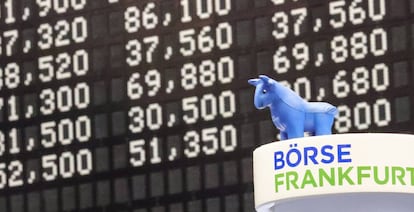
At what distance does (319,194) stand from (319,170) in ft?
1.27

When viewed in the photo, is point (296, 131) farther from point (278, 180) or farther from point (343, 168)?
point (343, 168)

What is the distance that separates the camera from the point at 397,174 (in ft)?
106

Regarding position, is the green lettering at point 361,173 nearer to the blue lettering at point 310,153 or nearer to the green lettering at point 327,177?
the green lettering at point 327,177

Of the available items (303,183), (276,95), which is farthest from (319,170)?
(276,95)

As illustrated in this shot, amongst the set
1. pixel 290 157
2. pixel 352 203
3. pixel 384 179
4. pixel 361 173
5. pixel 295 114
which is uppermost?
pixel 295 114

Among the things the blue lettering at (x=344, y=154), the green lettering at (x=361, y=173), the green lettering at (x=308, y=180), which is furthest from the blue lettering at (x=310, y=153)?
the green lettering at (x=361, y=173)

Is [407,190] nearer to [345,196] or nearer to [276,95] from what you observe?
[345,196]

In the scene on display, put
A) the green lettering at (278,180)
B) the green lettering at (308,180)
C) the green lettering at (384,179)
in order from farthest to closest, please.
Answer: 1. the green lettering at (278,180)
2. the green lettering at (308,180)
3. the green lettering at (384,179)

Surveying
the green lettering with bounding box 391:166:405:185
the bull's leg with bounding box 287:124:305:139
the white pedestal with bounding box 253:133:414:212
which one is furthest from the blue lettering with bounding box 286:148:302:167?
the green lettering with bounding box 391:166:405:185

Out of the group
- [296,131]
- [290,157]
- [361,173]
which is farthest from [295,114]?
[361,173]

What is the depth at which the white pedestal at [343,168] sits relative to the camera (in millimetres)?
32219

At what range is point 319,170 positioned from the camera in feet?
106

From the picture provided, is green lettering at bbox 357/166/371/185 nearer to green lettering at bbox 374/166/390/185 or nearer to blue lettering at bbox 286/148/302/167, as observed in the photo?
green lettering at bbox 374/166/390/185

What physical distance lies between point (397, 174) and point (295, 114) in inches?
91.5
